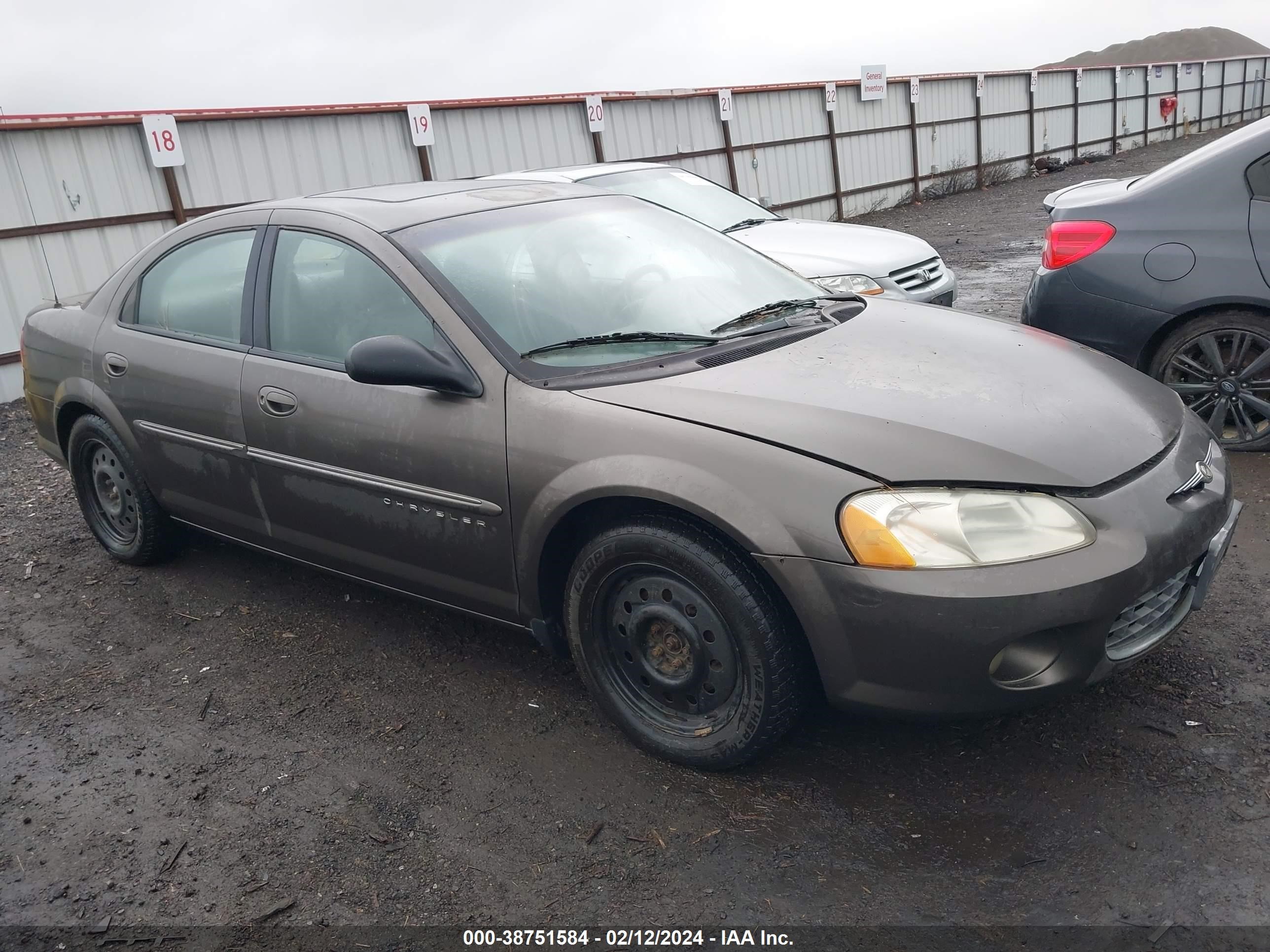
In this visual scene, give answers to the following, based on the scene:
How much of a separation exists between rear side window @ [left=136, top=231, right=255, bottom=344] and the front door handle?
338mm

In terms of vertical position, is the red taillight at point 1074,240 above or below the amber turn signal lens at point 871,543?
above

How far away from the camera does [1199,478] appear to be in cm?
279

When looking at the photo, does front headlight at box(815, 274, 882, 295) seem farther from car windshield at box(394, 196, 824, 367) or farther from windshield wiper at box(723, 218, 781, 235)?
car windshield at box(394, 196, 824, 367)

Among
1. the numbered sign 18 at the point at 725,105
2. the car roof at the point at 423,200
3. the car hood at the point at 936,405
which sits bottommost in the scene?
the car hood at the point at 936,405

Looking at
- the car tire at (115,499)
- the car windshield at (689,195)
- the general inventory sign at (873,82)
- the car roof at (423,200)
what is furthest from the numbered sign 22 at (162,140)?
the general inventory sign at (873,82)

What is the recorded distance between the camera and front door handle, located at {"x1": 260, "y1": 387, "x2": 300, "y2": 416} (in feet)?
11.5

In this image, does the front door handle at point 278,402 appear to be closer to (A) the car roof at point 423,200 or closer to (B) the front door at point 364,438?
(B) the front door at point 364,438

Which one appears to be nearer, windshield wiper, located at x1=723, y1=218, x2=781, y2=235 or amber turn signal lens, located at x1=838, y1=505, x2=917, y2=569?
amber turn signal lens, located at x1=838, y1=505, x2=917, y2=569

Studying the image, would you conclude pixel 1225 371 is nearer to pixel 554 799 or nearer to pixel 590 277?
pixel 590 277

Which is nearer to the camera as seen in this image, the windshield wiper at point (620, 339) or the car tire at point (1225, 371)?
the windshield wiper at point (620, 339)

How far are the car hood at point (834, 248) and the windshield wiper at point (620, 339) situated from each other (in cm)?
336

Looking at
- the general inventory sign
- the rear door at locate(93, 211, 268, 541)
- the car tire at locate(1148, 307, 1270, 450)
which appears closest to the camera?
the rear door at locate(93, 211, 268, 541)

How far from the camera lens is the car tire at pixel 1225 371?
15.3 feet

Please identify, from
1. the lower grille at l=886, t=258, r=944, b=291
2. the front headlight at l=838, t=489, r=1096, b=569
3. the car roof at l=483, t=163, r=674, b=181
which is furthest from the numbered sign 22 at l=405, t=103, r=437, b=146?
the front headlight at l=838, t=489, r=1096, b=569
